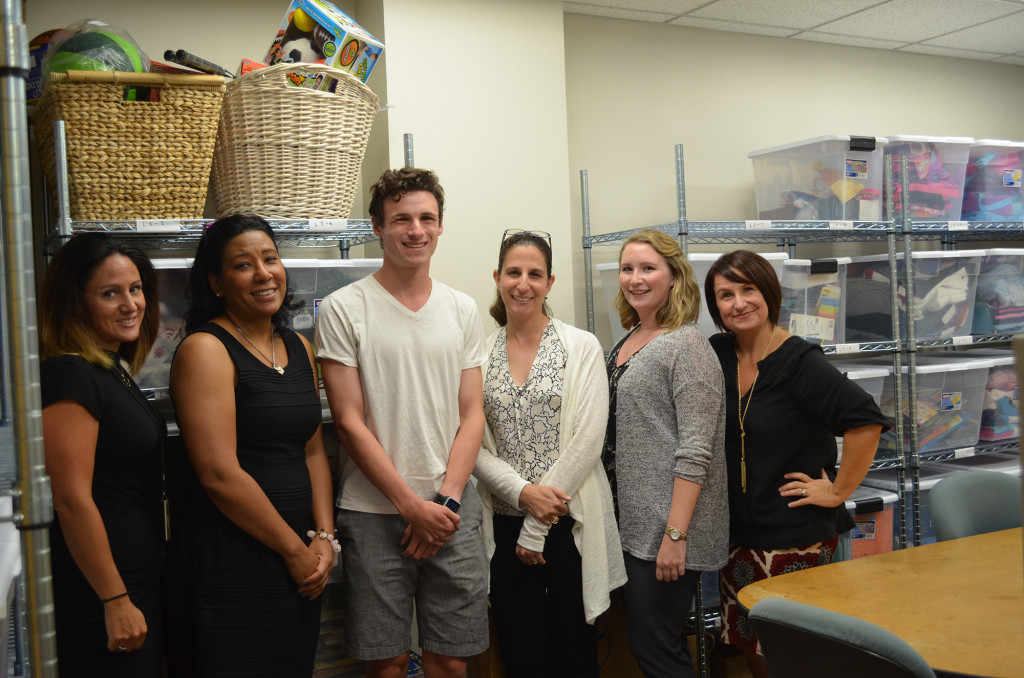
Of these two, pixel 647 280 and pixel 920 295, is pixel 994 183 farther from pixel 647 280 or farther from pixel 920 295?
pixel 647 280

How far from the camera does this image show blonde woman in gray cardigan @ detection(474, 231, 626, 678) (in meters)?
2.16

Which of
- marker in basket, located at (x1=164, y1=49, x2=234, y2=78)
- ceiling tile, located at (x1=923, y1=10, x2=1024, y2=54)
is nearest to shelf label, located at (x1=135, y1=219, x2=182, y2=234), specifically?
marker in basket, located at (x1=164, y1=49, x2=234, y2=78)

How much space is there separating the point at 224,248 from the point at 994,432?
333cm

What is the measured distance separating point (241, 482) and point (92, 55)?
126cm

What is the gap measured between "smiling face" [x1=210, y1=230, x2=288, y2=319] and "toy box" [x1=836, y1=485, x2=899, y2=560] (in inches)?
94.4

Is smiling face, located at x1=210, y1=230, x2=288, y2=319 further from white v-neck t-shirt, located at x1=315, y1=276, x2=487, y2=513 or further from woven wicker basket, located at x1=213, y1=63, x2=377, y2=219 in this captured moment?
woven wicker basket, located at x1=213, y1=63, x2=377, y2=219

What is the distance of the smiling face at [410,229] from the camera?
1979mm

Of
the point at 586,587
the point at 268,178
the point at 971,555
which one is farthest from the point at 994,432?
the point at 268,178

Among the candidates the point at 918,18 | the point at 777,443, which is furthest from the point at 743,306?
the point at 918,18

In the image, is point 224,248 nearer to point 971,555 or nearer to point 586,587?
point 586,587

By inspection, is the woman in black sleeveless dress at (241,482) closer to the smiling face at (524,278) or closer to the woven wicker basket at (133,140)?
the woven wicker basket at (133,140)

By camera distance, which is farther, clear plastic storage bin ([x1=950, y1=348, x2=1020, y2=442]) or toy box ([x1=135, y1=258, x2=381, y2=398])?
clear plastic storage bin ([x1=950, y1=348, x2=1020, y2=442])

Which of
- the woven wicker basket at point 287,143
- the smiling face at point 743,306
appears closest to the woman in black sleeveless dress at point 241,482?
the woven wicker basket at point 287,143

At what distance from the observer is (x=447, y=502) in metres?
1.96
